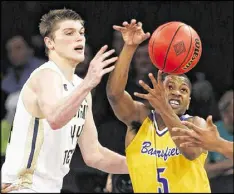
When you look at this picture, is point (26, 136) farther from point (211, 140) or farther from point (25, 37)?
point (25, 37)

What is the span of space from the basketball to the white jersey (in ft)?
2.39

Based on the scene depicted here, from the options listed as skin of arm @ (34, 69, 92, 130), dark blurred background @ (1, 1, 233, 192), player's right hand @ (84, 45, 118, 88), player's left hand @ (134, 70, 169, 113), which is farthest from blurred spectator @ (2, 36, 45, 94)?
player's left hand @ (134, 70, 169, 113)

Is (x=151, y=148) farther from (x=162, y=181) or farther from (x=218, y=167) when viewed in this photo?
(x=218, y=167)

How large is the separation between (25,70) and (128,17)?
153 cm

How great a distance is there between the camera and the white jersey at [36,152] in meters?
4.77

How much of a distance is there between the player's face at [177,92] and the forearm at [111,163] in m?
0.58

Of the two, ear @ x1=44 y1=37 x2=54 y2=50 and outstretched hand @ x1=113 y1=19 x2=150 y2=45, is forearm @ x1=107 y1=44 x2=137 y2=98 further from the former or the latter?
ear @ x1=44 y1=37 x2=54 y2=50

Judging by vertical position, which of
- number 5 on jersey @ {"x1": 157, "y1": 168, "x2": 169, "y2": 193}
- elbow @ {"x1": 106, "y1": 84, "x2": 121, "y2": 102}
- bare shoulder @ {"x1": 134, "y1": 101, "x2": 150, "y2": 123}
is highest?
elbow @ {"x1": 106, "y1": 84, "x2": 121, "y2": 102}

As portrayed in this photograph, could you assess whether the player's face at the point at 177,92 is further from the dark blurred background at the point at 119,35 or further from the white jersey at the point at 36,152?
the dark blurred background at the point at 119,35

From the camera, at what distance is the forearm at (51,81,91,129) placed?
4402 millimetres

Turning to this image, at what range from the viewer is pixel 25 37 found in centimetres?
866

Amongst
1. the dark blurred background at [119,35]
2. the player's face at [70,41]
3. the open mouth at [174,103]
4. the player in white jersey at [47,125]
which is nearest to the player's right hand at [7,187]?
the player in white jersey at [47,125]

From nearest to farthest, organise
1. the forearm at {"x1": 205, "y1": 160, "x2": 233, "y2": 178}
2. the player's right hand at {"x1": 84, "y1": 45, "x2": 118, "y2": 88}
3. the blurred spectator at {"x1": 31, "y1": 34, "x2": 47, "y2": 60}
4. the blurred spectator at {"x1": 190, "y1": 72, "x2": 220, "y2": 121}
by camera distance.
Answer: the player's right hand at {"x1": 84, "y1": 45, "x2": 118, "y2": 88} → the forearm at {"x1": 205, "y1": 160, "x2": 233, "y2": 178} → the blurred spectator at {"x1": 190, "y1": 72, "x2": 220, "y2": 121} → the blurred spectator at {"x1": 31, "y1": 34, "x2": 47, "y2": 60}

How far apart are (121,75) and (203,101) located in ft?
8.72
